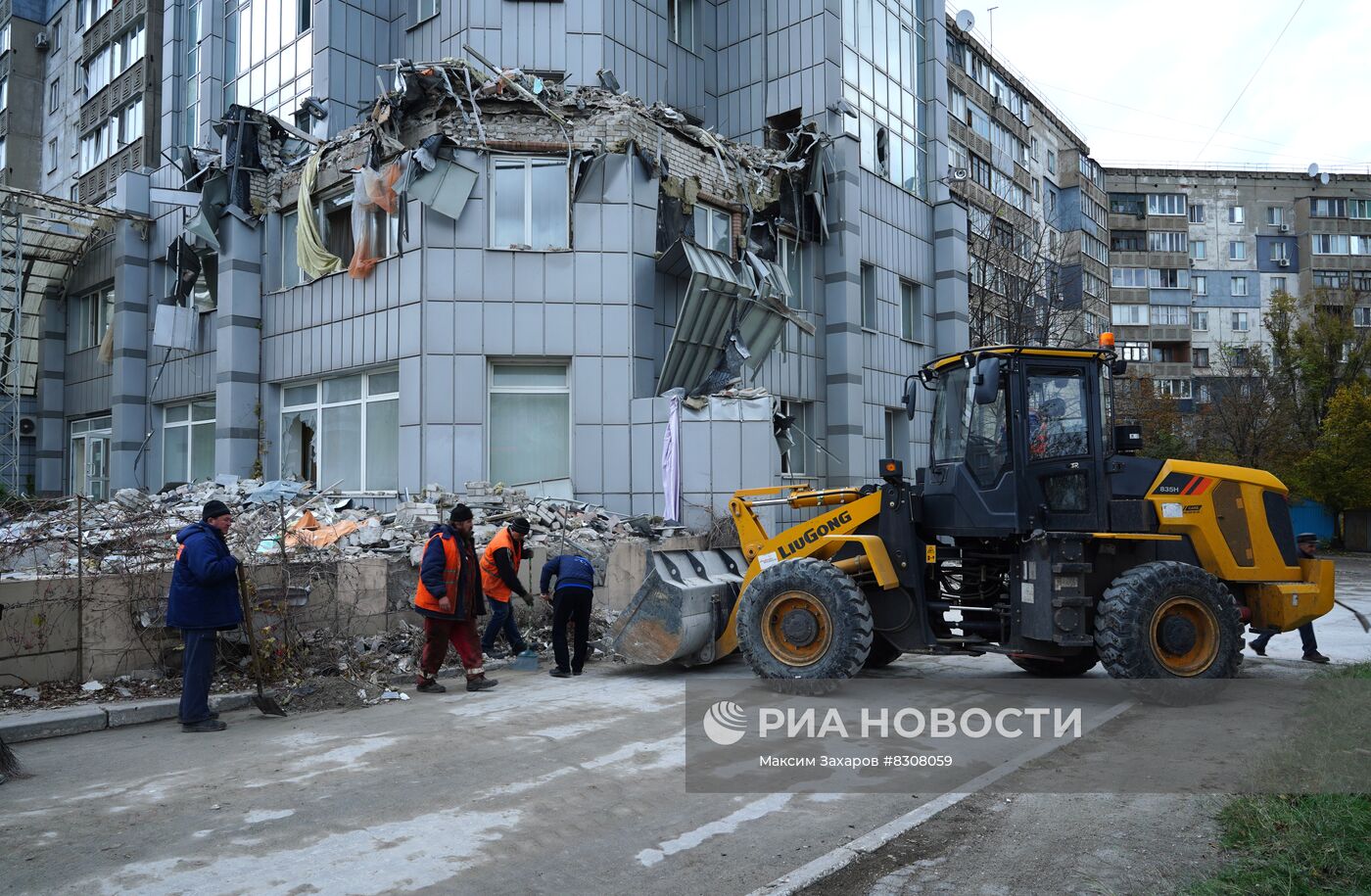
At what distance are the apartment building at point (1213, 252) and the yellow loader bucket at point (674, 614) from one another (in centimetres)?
5149

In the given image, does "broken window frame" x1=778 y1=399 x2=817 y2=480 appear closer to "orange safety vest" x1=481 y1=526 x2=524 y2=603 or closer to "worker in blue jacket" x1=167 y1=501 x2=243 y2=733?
"orange safety vest" x1=481 y1=526 x2=524 y2=603

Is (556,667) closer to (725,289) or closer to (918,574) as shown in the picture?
(918,574)

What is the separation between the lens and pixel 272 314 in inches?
778

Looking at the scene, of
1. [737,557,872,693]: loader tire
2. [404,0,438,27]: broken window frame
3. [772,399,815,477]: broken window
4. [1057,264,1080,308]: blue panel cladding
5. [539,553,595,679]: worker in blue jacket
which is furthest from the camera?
[1057,264,1080,308]: blue panel cladding

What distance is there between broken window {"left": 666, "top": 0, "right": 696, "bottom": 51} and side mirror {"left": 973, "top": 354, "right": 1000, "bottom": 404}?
15.8 metres

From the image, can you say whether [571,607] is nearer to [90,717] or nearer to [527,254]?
[90,717]

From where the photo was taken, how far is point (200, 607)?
7.57 m

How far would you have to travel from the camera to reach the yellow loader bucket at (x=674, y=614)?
30.2 feet

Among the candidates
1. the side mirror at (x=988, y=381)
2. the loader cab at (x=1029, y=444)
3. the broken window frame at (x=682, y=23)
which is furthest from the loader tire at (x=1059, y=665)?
the broken window frame at (x=682, y=23)

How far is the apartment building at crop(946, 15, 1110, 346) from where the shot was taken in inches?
1266

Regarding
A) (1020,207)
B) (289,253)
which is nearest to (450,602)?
(289,253)

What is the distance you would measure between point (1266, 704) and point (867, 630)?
3271mm

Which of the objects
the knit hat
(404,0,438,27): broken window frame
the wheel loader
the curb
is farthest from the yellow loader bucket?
(404,0,438,27): broken window frame
